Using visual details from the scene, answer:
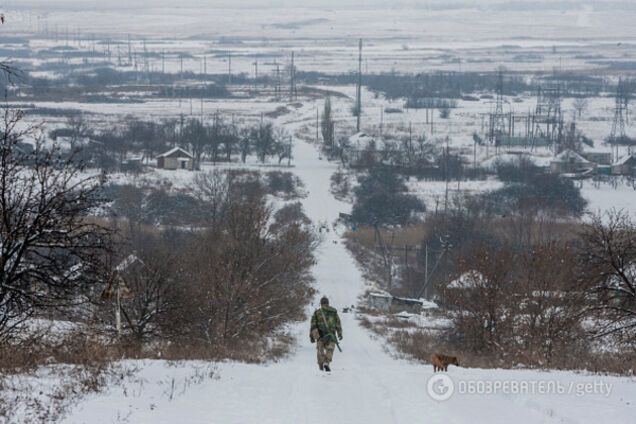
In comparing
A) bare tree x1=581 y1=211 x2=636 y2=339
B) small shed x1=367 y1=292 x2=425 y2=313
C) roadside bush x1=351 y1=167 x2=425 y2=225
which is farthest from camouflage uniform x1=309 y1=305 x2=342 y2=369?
roadside bush x1=351 y1=167 x2=425 y2=225

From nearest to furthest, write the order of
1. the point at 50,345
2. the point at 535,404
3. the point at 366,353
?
the point at 535,404 < the point at 50,345 < the point at 366,353

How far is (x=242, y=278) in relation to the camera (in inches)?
797

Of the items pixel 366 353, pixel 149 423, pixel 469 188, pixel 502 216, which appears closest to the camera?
pixel 149 423

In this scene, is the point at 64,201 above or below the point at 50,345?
above

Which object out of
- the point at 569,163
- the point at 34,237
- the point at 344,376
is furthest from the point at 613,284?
the point at 569,163

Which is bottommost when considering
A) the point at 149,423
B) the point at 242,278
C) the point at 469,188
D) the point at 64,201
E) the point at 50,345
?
the point at 469,188

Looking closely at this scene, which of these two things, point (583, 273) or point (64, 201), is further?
point (583, 273)

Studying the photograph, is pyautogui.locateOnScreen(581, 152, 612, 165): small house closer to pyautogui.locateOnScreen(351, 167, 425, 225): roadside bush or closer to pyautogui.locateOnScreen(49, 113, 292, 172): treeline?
pyautogui.locateOnScreen(351, 167, 425, 225): roadside bush

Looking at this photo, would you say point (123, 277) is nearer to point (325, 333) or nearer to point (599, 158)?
point (325, 333)

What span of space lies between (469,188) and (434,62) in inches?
4138

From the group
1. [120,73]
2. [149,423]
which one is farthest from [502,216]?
[120,73]

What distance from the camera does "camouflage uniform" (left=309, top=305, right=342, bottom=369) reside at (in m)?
10.4

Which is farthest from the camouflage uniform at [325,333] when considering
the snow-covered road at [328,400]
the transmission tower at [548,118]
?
the transmission tower at [548,118]

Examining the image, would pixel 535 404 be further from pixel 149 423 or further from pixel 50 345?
Answer: pixel 50 345
